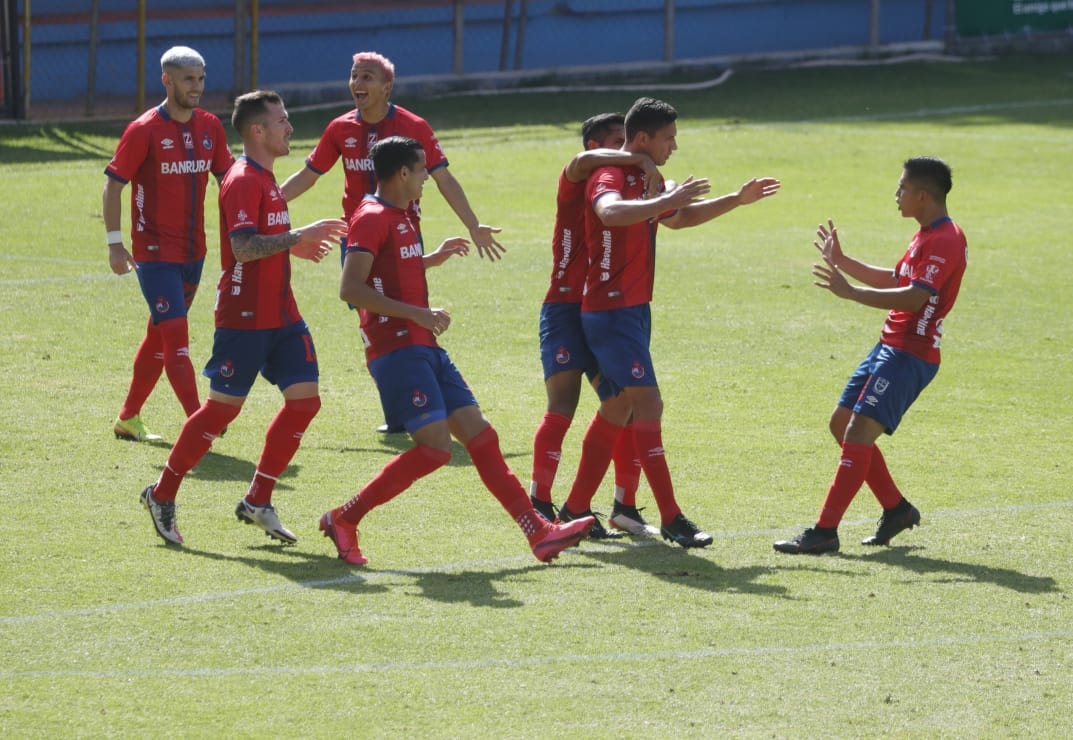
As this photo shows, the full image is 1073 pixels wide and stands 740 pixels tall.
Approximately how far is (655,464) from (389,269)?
1.59m

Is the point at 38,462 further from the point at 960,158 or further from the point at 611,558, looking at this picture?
the point at 960,158

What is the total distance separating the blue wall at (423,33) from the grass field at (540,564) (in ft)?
26.7

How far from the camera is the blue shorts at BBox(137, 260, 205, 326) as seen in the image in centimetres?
987

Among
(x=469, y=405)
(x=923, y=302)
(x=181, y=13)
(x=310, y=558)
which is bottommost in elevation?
(x=310, y=558)

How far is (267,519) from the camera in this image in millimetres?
7953

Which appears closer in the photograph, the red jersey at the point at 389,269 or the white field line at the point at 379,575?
the white field line at the point at 379,575

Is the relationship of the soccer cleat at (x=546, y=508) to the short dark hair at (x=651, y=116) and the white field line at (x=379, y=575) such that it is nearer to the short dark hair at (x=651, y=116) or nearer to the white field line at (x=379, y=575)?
the white field line at (x=379, y=575)

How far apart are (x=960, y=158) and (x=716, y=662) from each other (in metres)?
17.6

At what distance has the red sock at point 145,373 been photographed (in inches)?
395

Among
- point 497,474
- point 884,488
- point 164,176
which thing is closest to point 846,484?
point 884,488

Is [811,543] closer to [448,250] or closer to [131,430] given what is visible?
[448,250]

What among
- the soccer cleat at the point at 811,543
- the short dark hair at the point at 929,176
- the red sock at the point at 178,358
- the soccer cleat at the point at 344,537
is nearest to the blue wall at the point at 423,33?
the red sock at the point at 178,358

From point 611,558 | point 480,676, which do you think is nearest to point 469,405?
point 611,558

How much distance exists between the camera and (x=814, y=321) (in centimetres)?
1391
